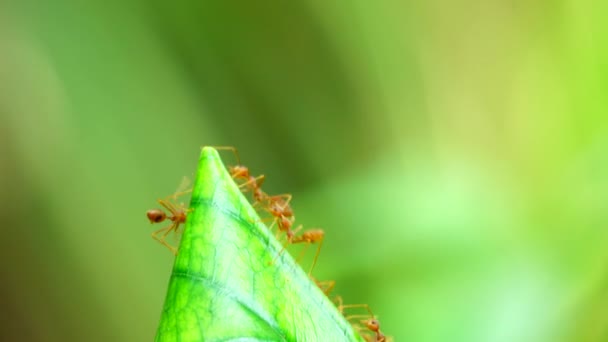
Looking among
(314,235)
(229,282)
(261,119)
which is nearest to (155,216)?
(314,235)

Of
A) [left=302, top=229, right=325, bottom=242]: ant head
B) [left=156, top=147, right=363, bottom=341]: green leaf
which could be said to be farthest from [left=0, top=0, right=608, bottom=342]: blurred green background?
[left=156, top=147, right=363, bottom=341]: green leaf

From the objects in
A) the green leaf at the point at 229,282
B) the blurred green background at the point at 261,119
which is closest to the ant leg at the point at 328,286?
the green leaf at the point at 229,282

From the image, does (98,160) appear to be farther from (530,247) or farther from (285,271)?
(285,271)

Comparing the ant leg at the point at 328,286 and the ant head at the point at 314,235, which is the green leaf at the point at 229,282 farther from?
the ant head at the point at 314,235

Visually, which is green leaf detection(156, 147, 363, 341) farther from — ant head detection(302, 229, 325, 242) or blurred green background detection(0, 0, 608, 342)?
blurred green background detection(0, 0, 608, 342)

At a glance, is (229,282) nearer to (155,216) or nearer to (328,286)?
(328,286)
